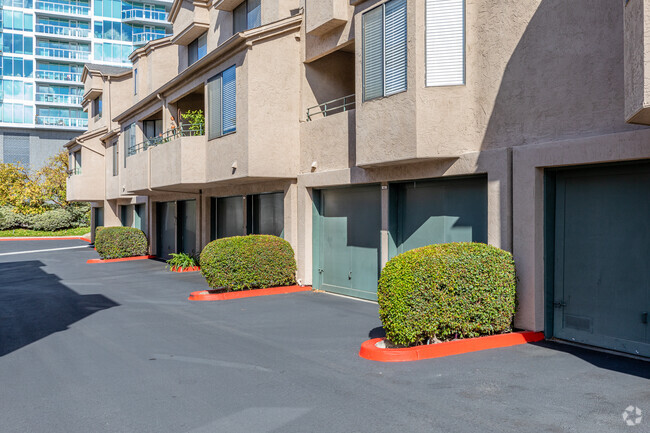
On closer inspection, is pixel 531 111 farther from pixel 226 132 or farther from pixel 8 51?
pixel 8 51

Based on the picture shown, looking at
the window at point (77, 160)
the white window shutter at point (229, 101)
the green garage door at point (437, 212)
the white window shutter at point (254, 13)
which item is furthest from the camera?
the window at point (77, 160)

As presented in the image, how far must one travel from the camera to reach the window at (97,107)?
120 ft

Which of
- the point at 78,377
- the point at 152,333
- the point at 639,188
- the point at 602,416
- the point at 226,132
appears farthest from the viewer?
the point at 226,132

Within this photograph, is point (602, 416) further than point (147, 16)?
No

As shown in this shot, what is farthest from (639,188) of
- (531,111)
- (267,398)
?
(267,398)

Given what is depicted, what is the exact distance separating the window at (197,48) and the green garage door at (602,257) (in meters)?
17.1

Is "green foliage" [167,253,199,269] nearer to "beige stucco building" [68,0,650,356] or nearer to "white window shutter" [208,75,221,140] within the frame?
"beige stucco building" [68,0,650,356]

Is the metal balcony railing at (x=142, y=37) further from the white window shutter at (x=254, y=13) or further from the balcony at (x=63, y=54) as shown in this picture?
the white window shutter at (x=254, y=13)

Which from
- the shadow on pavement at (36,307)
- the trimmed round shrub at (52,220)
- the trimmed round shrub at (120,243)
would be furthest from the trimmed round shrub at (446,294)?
the trimmed round shrub at (52,220)

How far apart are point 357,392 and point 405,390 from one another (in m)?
0.56

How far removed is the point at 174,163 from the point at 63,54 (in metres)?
54.7

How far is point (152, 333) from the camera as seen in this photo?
377 inches

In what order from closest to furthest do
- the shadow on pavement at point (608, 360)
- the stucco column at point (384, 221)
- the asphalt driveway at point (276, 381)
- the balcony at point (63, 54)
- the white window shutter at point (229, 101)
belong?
the asphalt driveway at point (276, 381) < the shadow on pavement at point (608, 360) < the stucco column at point (384, 221) < the white window shutter at point (229, 101) < the balcony at point (63, 54)

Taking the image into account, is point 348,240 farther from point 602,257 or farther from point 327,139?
point 602,257
